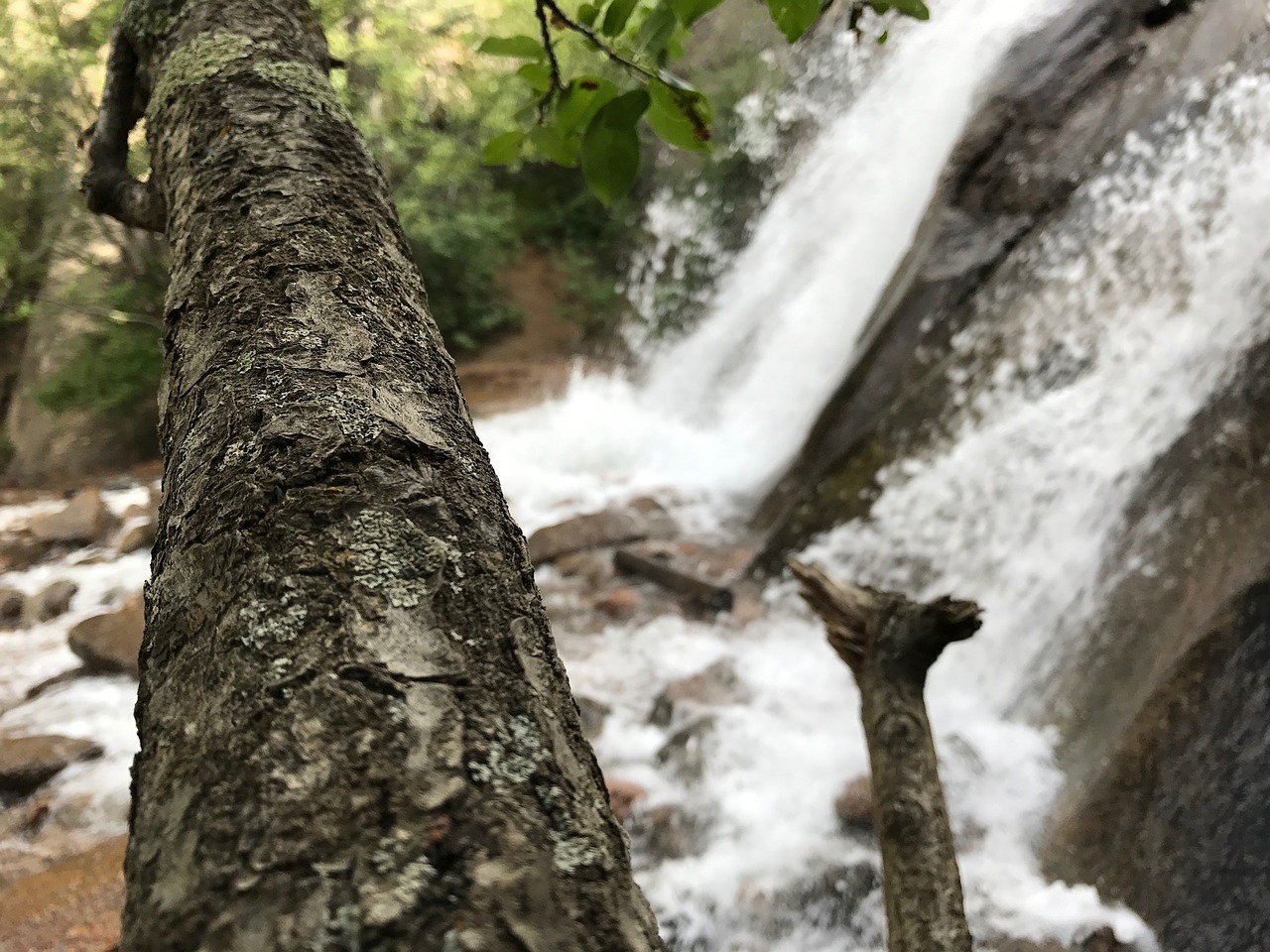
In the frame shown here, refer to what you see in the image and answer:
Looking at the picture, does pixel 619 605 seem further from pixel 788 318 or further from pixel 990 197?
pixel 788 318

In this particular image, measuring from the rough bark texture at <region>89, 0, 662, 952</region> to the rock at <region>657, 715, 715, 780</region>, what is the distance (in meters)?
2.50

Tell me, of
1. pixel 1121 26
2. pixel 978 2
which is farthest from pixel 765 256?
pixel 1121 26

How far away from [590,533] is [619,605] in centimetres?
85

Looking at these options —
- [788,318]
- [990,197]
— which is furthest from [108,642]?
[788,318]

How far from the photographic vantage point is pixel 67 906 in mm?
2207

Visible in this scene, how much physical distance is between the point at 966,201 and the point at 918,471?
206 centimetres

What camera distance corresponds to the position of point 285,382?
0.60m

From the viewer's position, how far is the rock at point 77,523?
5.43 metres

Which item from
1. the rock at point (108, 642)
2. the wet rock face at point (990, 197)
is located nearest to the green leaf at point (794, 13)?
the wet rock face at point (990, 197)

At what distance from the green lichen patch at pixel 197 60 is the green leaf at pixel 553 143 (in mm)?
375

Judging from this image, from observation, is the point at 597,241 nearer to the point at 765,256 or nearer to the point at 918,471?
the point at 765,256

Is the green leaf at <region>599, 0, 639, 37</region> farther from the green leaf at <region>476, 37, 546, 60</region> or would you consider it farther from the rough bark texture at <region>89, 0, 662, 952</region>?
the rough bark texture at <region>89, 0, 662, 952</region>

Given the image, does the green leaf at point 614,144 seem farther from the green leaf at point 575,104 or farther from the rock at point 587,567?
the rock at point 587,567

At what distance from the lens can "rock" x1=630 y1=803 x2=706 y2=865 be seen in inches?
100.0
